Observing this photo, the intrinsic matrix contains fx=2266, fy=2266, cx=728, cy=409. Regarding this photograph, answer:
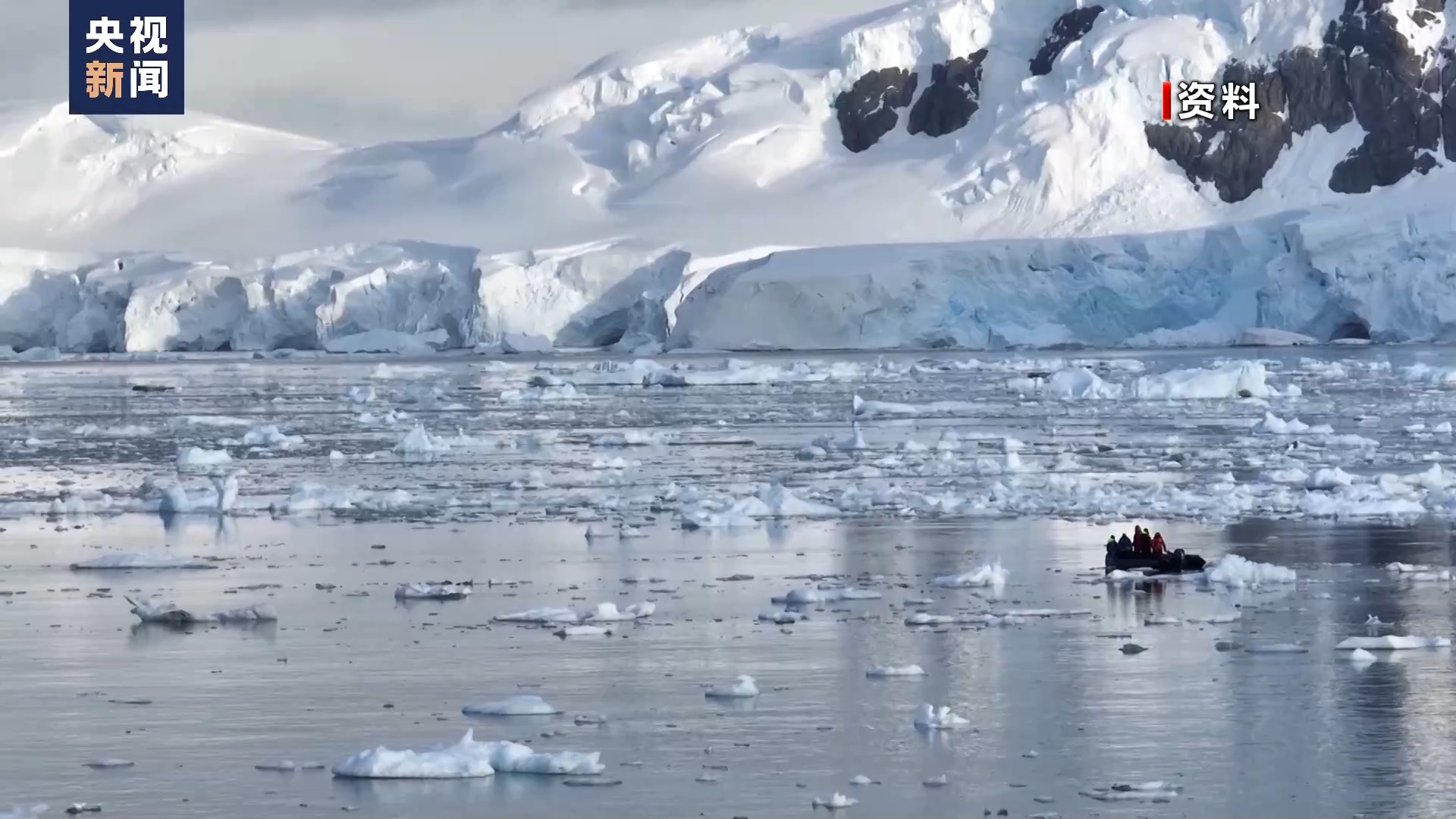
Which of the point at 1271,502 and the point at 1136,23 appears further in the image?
the point at 1136,23

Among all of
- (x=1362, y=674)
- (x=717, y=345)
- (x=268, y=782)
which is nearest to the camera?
(x=268, y=782)

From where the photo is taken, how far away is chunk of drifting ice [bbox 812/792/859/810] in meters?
6.60

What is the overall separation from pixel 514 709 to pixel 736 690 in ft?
2.80

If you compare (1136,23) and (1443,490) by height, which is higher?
(1136,23)

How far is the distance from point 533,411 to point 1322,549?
21201mm

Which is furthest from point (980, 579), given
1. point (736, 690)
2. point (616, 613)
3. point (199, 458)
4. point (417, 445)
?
point (417, 445)

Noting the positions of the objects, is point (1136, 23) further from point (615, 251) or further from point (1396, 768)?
point (1396, 768)

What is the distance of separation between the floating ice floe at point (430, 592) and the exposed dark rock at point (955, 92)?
6885 centimetres

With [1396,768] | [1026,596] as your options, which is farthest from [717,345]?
[1396,768]

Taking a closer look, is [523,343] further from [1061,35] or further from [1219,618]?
[1219,618]

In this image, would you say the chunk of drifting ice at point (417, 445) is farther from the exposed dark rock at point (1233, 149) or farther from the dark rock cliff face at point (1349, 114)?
the exposed dark rock at point (1233, 149)

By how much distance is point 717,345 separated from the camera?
60719 mm

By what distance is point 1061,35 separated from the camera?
259 feet

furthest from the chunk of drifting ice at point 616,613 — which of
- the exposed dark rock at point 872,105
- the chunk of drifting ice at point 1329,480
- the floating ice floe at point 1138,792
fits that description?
the exposed dark rock at point 872,105
